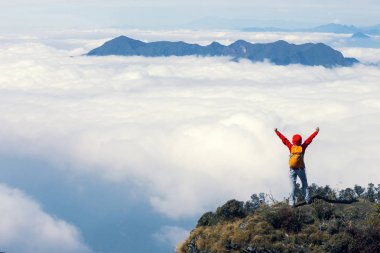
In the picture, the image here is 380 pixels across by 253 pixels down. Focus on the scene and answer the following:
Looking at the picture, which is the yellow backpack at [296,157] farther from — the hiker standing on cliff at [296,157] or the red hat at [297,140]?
the red hat at [297,140]

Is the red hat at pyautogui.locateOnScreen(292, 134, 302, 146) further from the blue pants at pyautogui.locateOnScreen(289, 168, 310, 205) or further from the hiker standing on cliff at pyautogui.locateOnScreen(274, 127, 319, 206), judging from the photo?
the blue pants at pyautogui.locateOnScreen(289, 168, 310, 205)

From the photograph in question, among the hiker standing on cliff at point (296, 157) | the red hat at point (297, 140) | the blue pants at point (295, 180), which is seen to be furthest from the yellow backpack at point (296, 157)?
the blue pants at point (295, 180)

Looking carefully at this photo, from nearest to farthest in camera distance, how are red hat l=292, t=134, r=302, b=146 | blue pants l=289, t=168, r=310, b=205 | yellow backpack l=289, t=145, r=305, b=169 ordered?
red hat l=292, t=134, r=302, b=146 → yellow backpack l=289, t=145, r=305, b=169 → blue pants l=289, t=168, r=310, b=205

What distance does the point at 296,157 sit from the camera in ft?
80.6

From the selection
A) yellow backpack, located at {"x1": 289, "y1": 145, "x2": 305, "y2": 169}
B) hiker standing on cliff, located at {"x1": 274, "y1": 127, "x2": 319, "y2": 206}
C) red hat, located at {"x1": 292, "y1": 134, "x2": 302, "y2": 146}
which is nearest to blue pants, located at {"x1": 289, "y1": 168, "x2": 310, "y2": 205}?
hiker standing on cliff, located at {"x1": 274, "y1": 127, "x2": 319, "y2": 206}

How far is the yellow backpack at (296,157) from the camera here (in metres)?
24.5

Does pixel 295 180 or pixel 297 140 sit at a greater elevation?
pixel 297 140

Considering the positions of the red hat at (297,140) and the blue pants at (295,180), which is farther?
the blue pants at (295,180)

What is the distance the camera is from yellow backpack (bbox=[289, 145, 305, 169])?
963 inches

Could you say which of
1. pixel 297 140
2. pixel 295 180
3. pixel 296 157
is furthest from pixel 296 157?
pixel 295 180

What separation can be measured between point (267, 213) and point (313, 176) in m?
169

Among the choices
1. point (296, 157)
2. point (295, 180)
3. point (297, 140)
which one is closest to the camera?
point (297, 140)

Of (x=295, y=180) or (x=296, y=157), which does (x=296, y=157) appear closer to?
(x=296, y=157)

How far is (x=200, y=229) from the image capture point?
2458 centimetres
